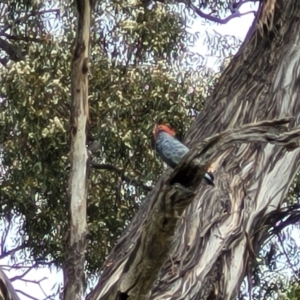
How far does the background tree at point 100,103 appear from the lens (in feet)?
21.9

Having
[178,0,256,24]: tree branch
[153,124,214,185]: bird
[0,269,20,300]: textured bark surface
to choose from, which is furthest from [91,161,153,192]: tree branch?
[0,269,20,300]: textured bark surface

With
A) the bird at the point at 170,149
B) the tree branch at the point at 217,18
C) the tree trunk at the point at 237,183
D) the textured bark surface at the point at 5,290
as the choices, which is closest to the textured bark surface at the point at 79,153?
the tree trunk at the point at 237,183

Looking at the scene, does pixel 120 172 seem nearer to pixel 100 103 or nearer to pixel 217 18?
pixel 100 103

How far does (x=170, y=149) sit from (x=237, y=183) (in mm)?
493

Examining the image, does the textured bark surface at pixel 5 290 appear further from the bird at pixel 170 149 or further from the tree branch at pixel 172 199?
the bird at pixel 170 149

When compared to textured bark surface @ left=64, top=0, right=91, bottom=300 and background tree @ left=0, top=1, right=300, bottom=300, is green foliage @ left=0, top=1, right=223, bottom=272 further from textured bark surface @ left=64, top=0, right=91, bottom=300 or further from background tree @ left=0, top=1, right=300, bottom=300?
textured bark surface @ left=64, top=0, right=91, bottom=300

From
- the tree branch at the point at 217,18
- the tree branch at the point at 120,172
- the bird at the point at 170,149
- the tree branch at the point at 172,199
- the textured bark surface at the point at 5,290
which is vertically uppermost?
the tree branch at the point at 217,18

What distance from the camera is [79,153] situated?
552cm

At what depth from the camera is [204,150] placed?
290 cm

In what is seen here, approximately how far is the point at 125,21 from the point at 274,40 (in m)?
2.16

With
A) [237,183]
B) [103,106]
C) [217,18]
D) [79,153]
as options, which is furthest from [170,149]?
[217,18]

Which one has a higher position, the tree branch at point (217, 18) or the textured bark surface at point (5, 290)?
the tree branch at point (217, 18)

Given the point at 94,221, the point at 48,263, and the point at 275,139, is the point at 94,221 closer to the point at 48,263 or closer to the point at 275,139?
the point at 48,263

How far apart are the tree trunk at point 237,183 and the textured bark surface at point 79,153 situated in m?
0.74
